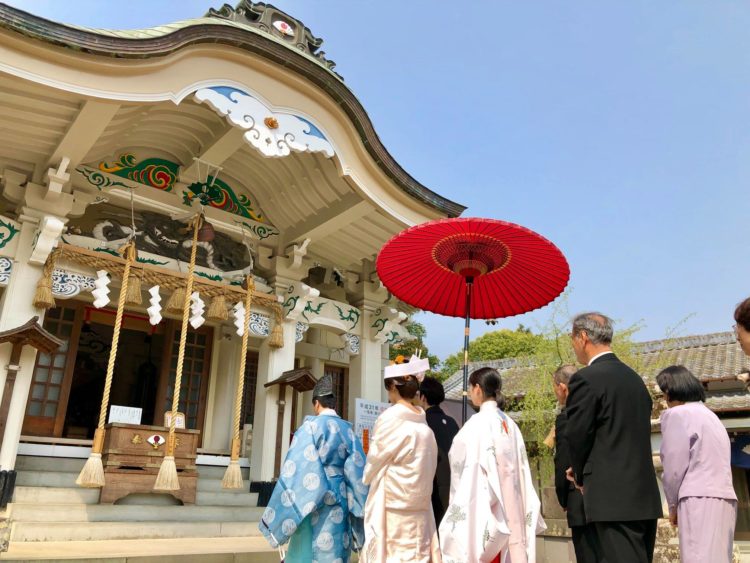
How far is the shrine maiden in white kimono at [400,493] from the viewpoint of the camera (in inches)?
125

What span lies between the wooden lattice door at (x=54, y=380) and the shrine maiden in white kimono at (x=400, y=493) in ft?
17.7

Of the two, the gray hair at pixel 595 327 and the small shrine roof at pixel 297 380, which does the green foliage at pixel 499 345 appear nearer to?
the small shrine roof at pixel 297 380

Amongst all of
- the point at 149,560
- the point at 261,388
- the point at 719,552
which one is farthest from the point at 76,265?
the point at 719,552

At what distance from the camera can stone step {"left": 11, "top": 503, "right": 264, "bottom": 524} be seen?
5.15 m

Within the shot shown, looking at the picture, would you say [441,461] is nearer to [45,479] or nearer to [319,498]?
[319,498]

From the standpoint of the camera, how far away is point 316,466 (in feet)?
11.9

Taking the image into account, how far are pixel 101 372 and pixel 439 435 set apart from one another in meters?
7.60

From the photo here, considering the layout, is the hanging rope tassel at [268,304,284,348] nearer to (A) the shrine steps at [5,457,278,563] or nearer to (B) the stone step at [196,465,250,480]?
(B) the stone step at [196,465,250,480]

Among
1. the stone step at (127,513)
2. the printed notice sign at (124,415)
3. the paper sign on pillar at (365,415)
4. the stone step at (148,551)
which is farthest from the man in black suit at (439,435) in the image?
the printed notice sign at (124,415)

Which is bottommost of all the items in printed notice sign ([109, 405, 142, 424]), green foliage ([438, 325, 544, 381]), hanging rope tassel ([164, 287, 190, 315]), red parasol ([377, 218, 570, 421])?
printed notice sign ([109, 405, 142, 424])

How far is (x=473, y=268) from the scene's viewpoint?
14.3ft

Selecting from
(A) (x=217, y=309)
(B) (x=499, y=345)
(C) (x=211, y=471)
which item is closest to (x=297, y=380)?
(A) (x=217, y=309)

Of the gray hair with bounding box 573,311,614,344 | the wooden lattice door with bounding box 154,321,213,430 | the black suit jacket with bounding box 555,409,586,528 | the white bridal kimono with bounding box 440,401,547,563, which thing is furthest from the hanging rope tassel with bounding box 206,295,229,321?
the gray hair with bounding box 573,311,614,344

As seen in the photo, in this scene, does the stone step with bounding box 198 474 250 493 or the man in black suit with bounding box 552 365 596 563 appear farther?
the stone step with bounding box 198 474 250 493
